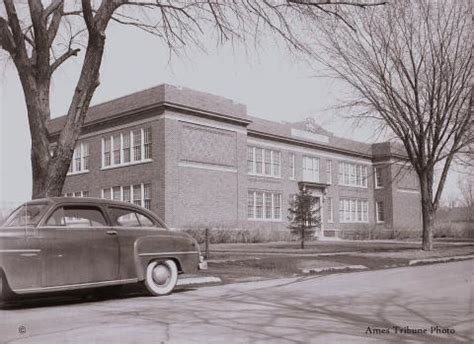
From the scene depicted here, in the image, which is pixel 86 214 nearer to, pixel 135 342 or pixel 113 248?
pixel 113 248

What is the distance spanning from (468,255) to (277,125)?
21.5m

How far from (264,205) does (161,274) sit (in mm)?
30051

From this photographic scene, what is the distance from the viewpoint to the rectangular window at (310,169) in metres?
44.8

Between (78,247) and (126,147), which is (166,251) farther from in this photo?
(126,147)

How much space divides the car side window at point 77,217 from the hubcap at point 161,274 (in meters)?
1.32

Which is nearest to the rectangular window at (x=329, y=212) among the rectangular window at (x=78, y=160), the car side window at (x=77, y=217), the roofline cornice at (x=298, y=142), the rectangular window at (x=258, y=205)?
the roofline cornice at (x=298, y=142)

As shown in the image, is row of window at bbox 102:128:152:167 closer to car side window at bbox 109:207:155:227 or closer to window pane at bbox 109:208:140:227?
car side window at bbox 109:207:155:227

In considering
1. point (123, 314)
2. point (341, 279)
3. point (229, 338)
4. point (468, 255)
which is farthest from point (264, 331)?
point (468, 255)

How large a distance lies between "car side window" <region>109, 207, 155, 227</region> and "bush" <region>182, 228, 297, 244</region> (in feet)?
67.7

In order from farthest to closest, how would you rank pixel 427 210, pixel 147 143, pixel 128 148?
pixel 128 148 < pixel 147 143 < pixel 427 210

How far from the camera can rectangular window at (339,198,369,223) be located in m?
48.3

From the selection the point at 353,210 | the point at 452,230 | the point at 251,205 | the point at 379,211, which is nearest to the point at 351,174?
the point at 353,210

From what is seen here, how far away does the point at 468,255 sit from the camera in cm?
2309

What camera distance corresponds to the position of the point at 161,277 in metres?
9.85
